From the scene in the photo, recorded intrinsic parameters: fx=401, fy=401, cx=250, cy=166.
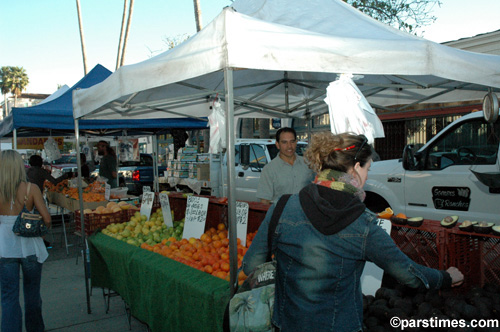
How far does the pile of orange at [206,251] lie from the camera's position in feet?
11.2

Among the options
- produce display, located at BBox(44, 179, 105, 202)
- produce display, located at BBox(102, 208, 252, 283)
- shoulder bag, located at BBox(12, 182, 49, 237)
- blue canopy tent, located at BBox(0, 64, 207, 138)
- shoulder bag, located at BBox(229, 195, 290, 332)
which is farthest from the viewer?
produce display, located at BBox(44, 179, 105, 202)

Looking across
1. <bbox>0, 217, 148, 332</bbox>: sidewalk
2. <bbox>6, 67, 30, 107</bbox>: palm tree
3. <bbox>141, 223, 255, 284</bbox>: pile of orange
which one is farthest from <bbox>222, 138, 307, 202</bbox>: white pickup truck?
<bbox>6, 67, 30, 107</bbox>: palm tree

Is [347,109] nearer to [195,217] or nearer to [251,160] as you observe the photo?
[195,217]

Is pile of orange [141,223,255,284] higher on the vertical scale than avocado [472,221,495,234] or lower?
lower

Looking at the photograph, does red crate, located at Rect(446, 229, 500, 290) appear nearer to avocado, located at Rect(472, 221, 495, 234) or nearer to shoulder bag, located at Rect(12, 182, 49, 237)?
avocado, located at Rect(472, 221, 495, 234)

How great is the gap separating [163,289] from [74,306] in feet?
8.10

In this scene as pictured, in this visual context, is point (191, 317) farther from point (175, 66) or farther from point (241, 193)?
point (241, 193)

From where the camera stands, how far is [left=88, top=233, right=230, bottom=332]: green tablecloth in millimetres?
2803

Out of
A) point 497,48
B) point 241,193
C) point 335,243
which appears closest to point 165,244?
point 335,243

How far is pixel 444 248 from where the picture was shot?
2.75 m

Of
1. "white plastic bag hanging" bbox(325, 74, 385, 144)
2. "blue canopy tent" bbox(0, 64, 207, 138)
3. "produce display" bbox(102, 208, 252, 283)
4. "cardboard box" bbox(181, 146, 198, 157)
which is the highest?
"blue canopy tent" bbox(0, 64, 207, 138)

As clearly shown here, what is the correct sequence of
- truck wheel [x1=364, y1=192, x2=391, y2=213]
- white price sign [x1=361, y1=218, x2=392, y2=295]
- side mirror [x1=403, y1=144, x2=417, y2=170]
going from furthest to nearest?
truck wheel [x1=364, y1=192, x2=391, y2=213] < side mirror [x1=403, y1=144, x2=417, y2=170] < white price sign [x1=361, y1=218, x2=392, y2=295]

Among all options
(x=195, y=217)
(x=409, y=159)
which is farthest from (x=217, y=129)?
(x=409, y=159)

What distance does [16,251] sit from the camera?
12.3ft
